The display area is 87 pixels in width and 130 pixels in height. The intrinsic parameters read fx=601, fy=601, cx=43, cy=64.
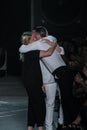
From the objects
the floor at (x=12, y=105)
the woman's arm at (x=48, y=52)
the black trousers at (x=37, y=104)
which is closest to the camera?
the woman's arm at (x=48, y=52)

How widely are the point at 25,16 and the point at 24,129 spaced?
5282 millimetres

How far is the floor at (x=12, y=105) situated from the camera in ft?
25.0

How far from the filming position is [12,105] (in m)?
9.09

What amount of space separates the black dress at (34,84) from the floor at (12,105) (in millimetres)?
849

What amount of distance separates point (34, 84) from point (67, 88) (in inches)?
14.1

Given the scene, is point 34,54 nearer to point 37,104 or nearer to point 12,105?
point 37,104

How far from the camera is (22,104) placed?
9156mm

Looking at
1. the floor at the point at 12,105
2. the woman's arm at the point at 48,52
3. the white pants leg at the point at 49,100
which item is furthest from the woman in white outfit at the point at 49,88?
the floor at the point at 12,105

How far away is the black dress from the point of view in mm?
6395

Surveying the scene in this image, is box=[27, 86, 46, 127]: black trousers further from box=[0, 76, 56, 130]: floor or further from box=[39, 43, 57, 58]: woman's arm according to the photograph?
box=[0, 76, 56, 130]: floor

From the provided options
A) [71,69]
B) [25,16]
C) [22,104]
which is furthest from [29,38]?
[25,16]

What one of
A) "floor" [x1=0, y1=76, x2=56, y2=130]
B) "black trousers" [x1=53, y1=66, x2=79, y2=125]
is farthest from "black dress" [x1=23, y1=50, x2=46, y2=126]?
"floor" [x1=0, y1=76, x2=56, y2=130]

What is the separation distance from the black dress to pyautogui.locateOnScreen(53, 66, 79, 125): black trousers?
0.68ft

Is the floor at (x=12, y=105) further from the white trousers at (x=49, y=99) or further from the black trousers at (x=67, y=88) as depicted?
the black trousers at (x=67, y=88)
